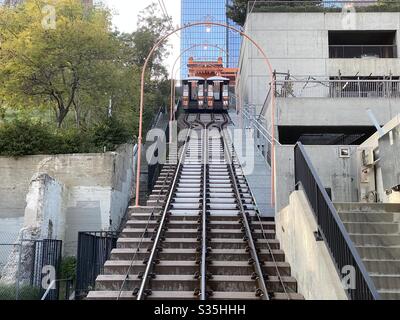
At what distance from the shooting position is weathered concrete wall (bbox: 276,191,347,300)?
690cm

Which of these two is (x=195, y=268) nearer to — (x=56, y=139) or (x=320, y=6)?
(x=56, y=139)

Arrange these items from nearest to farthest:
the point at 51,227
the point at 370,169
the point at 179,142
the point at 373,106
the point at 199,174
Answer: the point at 370,169 < the point at 51,227 < the point at 199,174 < the point at 373,106 < the point at 179,142

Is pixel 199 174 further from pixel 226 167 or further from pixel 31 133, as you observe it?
pixel 31 133

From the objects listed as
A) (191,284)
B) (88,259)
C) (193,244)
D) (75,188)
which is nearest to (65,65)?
(75,188)

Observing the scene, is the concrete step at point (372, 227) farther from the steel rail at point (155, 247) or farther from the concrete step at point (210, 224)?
the steel rail at point (155, 247)

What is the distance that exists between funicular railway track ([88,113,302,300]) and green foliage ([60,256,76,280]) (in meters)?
3.48

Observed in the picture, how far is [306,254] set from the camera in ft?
27.0

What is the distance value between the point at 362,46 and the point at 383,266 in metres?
23.4

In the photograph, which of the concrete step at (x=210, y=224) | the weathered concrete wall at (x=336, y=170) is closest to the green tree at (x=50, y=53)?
the concrete step at (x=210, y=224)

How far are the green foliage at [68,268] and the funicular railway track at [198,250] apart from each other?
3.48 m

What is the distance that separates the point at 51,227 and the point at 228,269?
828 centimetres
